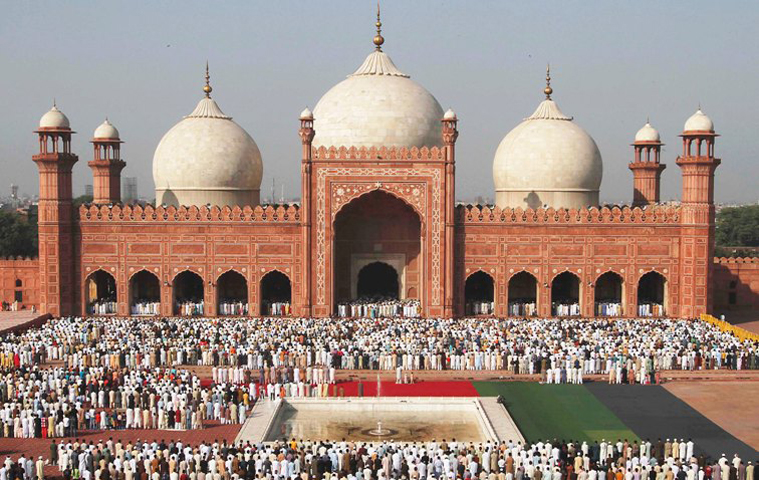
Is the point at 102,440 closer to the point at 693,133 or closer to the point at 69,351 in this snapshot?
the point at 69,351

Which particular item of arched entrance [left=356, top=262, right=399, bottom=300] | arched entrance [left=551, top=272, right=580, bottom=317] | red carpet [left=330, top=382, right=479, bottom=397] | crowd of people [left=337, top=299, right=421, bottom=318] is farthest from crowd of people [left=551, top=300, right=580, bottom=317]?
red carpet [left=330, top=382, right=479, bottom=397]

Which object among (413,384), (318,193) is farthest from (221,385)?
(318,193)

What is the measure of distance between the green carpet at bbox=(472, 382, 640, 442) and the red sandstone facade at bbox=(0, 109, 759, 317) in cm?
1002

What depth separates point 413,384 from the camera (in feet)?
74.0

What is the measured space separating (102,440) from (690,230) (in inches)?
855

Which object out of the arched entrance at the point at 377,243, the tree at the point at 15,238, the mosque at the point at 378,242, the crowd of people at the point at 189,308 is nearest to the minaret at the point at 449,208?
the mosque at the point at 378,242

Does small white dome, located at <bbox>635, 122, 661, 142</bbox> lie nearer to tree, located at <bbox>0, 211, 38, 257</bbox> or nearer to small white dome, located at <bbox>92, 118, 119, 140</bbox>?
small white dome, located at <bbox>92, 118, 119, 140</bbox>

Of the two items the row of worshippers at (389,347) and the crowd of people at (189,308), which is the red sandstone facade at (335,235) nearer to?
the crowd of people at (189,308)

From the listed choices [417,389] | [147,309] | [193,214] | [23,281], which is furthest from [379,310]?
[23,281]

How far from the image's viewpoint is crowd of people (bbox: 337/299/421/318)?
1262 inches

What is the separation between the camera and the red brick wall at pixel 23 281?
118 feet

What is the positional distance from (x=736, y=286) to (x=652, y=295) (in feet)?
12.2

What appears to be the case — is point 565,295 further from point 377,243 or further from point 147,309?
point 147,309

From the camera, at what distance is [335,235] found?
3331 centimetres
